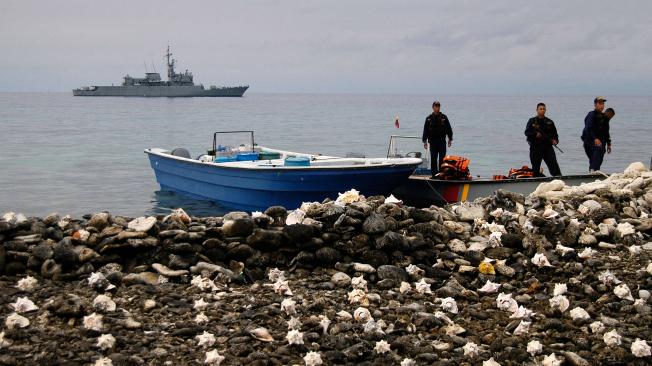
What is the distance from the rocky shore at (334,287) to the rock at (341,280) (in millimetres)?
→ 18

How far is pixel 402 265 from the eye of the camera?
27.5 ft

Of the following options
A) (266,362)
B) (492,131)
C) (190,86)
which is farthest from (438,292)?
(190,86)

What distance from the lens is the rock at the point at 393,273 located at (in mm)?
7973

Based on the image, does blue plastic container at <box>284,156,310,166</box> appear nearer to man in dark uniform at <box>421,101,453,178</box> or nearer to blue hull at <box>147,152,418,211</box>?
blue hull at <box>147,152,418,211</box>

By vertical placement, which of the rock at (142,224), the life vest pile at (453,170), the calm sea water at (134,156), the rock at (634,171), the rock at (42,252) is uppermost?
the rock at (142,224)

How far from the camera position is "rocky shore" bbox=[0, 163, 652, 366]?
6070 millimetres

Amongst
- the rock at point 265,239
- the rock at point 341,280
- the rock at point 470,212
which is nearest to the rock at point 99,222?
the rock at point 265,239

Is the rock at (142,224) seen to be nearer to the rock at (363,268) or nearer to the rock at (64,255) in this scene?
the rock at (64,255)

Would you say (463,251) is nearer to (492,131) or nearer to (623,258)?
(623,258)

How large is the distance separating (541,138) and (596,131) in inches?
51.3

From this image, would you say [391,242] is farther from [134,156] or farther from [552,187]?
[134,156]

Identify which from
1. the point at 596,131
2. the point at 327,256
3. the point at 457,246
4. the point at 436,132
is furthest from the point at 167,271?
the point at 596,131

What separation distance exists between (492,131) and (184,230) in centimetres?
6443

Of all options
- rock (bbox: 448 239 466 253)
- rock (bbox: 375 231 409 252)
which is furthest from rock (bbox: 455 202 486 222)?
rock (bbox: 375 231 409 252)
